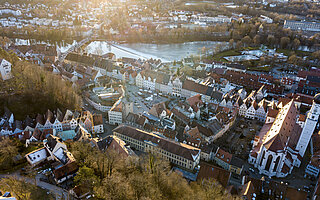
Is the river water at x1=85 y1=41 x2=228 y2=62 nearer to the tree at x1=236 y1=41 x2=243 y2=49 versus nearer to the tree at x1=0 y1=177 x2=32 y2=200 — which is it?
the tree at x1=236 y1=41 x2=243 y2=49

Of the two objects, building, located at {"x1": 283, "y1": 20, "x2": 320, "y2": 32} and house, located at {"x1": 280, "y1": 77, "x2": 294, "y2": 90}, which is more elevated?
building, located at {"x1": 283, "y1": 20, "x2": 320, "y2": 32}

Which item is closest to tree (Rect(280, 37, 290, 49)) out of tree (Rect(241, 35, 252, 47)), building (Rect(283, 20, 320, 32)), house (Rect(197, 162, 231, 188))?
tree (Rect(241, 35, 252, 47))

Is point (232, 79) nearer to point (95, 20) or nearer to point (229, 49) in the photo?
point (229, 49)

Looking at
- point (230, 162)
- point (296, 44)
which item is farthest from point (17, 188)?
point (296, 44)

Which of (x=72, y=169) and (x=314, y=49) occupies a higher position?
(x=314, y=49)

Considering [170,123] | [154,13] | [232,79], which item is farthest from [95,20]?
[170,123]

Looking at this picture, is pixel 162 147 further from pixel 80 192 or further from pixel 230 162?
pixel 80 192
